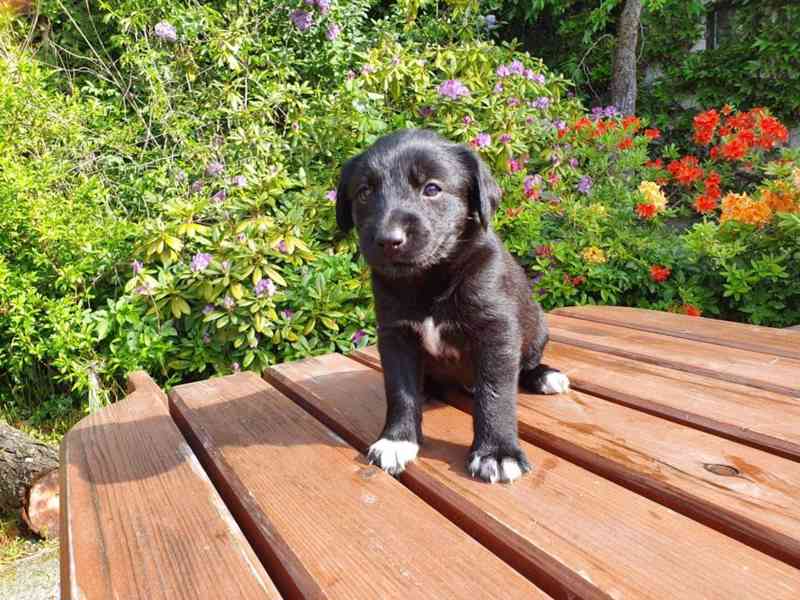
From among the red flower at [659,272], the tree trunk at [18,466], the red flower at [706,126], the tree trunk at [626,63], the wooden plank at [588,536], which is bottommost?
the tree trunk at [18,466]

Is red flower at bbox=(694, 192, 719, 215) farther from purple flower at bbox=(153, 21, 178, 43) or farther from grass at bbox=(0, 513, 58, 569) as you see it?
grass at bbox=(0, 513, 58, 569)

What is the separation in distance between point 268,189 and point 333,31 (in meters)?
1.89

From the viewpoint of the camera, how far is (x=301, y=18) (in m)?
4.64

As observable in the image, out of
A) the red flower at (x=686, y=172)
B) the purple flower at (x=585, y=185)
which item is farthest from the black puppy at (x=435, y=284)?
the red flower at (x=686, y=172)

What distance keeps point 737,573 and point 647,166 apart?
4.73m

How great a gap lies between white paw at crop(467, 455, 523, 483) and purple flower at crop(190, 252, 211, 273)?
2.52 metres

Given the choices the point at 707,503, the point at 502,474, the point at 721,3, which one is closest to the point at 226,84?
the point at 502,474

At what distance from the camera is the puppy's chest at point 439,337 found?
1.54 metres

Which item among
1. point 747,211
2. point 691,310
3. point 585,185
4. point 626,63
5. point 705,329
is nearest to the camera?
point 705,329

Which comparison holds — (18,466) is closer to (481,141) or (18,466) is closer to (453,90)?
(481,141)

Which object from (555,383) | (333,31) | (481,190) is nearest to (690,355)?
(555,383)

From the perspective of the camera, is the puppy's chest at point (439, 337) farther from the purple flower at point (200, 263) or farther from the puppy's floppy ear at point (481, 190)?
the purple flower at point (200, 263)

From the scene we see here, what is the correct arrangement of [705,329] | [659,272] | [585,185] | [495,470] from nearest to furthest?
[495,470], [705,329], [659,272], [585,185]

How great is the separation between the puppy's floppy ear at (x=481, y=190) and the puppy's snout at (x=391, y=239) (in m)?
0.29
